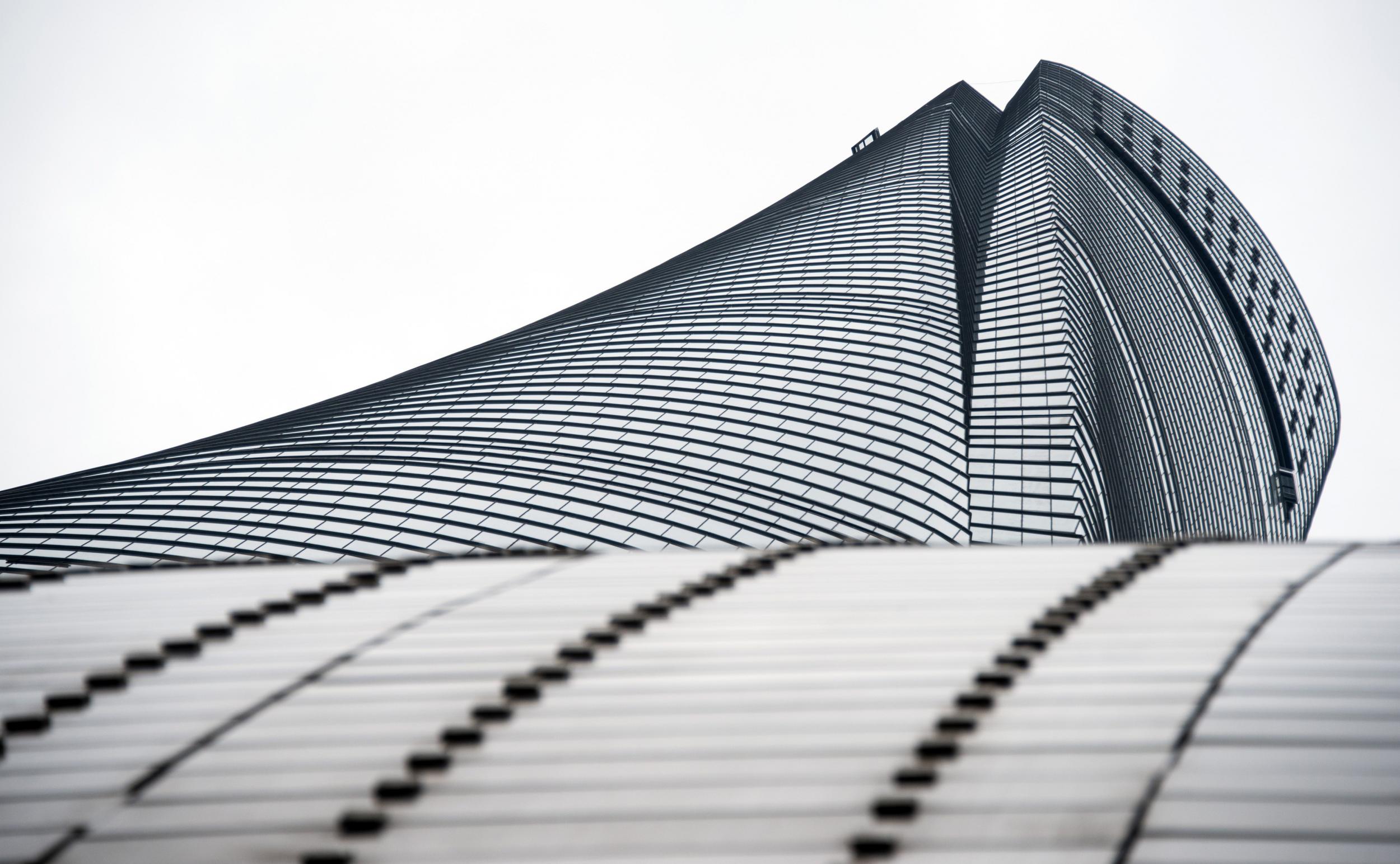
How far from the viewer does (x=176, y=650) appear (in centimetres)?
1093

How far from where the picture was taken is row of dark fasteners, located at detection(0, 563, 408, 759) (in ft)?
31.1

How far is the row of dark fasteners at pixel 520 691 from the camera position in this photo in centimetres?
764

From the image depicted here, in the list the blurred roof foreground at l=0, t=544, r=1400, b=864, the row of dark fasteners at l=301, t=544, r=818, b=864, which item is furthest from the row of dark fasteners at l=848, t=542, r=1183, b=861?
the row of dark fasteners at l=301, t=544, r=818, b=864

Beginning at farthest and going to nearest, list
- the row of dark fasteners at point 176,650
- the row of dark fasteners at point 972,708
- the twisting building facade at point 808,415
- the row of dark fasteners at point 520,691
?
1. the twisting building facade at point 808,415
2. the row of dark fasteners at point 176,650
3. the row of dark fasteners at point 520,691
4. the row of dark fasteners at point 972,708

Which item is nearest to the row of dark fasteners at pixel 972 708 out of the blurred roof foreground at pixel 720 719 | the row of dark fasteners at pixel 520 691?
the blurred roof foreground at pixel 720 719

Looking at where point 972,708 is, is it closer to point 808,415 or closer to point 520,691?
point 520,691

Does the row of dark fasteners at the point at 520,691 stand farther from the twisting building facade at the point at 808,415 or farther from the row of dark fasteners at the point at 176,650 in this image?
the twisting building facade at the point at 808,415

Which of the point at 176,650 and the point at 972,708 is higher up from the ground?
the point at 176,650

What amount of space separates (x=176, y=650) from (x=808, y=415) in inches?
1415

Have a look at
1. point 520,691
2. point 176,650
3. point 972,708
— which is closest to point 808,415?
point 176,650

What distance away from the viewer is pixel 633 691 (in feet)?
31.6

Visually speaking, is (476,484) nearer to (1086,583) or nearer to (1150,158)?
(1086,583)

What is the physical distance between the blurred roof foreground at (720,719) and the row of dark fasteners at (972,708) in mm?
26

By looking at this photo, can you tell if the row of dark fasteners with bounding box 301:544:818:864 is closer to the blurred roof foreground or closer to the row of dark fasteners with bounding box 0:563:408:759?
the blurred roof foreground
